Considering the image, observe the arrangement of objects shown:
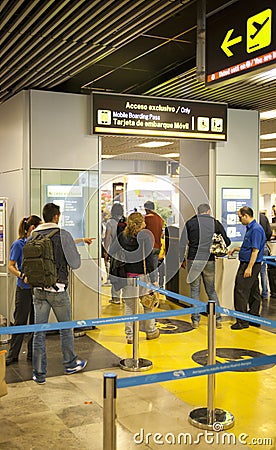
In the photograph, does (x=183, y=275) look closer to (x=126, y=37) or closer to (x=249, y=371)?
(x=249, y=371)

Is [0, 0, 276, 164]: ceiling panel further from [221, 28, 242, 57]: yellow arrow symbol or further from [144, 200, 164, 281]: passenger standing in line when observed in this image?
[144, 200, 164, 281]: passenger standing in line

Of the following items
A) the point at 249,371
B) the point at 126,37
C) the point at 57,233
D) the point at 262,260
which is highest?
the point at 126,37

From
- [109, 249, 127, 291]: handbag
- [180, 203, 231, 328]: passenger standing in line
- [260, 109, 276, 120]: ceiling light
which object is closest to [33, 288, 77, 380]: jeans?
[109, 249, 127, 291]: handbag

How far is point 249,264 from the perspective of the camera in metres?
6.58

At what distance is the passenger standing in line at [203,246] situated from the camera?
6688mm

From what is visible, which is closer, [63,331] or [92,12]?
[92,12]

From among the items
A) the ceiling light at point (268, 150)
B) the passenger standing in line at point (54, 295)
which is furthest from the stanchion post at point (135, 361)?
the ceiling light at point (268, 150)

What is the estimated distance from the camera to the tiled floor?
3533 mm

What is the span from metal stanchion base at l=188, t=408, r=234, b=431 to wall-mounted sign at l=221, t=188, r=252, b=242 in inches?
155

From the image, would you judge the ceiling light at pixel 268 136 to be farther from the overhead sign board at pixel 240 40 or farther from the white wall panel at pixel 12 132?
the overhead sign board at pixel 240 40

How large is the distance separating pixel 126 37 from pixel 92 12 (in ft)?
1.81

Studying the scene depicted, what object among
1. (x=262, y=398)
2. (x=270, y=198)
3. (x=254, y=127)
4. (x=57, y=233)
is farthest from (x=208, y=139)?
(x=270, y=198)

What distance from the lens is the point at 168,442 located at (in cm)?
351

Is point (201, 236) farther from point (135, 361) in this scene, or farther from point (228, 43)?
point (228, 43)
